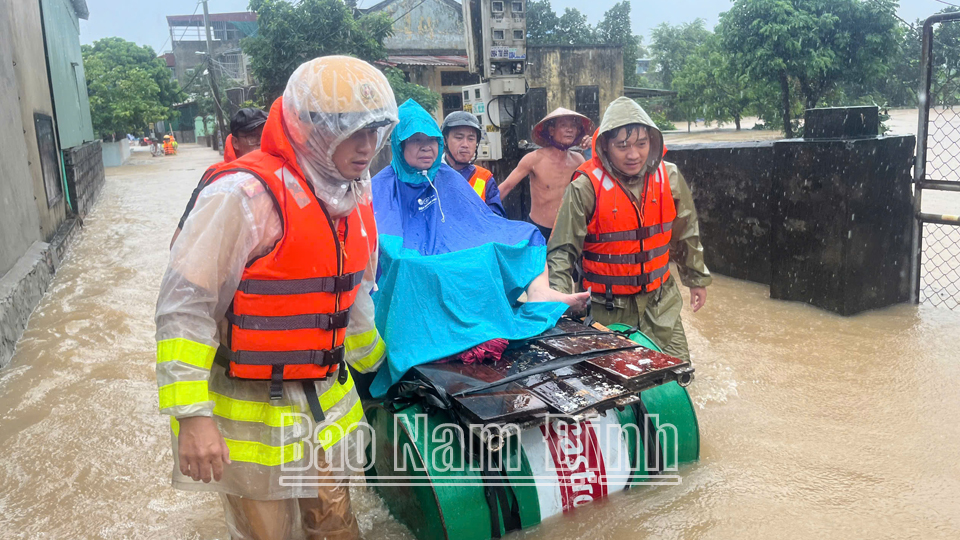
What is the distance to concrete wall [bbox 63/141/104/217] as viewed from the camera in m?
12.5

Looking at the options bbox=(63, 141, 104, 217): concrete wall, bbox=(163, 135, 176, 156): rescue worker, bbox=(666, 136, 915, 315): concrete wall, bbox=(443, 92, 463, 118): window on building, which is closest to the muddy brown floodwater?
bbox=(666, 136, 915, 315): concrete wall

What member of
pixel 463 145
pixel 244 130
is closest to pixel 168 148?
pixel 463 145

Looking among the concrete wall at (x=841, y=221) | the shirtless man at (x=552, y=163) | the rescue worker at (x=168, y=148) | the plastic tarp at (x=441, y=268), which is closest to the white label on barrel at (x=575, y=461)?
the plastic tarp at (x=441, y=268)

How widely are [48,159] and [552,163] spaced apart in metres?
8.37

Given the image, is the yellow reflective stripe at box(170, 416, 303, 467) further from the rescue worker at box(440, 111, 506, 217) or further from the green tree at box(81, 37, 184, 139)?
the green tree at box(81, 37, 184, 139)

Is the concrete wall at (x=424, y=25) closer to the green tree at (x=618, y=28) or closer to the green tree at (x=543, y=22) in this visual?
the green tree at (x=543, y=22)

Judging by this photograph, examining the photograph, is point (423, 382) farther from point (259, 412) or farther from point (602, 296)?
point (602, 296)

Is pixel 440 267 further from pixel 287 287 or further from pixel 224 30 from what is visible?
pixel 224 30

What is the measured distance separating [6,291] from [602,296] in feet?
17.9

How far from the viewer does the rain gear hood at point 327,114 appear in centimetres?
215

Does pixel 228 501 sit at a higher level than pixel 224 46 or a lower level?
lower

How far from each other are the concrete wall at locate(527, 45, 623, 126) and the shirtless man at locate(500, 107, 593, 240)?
20506 millimetres

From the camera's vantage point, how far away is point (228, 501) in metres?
2.43

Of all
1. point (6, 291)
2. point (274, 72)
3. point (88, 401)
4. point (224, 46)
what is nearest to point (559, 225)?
point (88, 401)
